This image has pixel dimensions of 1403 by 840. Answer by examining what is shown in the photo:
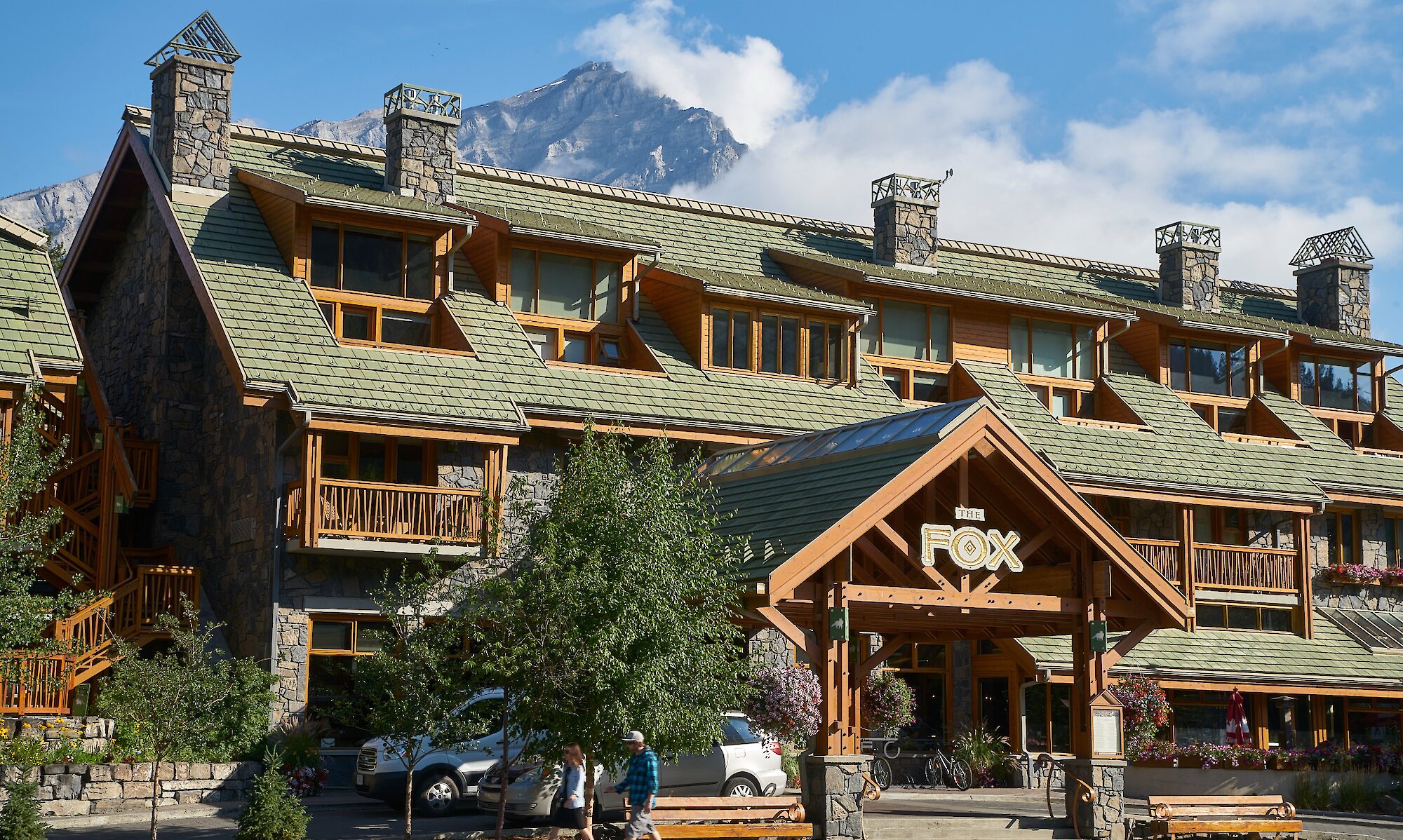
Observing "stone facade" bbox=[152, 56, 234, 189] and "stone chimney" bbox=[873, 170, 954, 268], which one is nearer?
"stone facade" bbox=[152, 56, 234, 189]

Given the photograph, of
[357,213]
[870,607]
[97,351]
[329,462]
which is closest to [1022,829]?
[870,607]

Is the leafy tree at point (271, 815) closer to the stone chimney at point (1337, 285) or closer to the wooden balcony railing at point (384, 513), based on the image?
the wooden balcony railing at point (384, 513)

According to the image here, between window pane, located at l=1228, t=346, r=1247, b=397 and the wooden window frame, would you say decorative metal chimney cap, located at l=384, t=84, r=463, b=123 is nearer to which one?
the wooden window frame

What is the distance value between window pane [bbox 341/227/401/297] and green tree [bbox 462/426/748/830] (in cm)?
1151

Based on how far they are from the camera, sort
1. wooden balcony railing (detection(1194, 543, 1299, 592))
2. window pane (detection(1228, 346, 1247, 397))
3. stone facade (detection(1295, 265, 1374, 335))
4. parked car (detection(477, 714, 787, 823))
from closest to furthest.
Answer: parked car (detection(477, 714, 787, 823)) → wooden balcony railing (detection(1194, 543, 1299, 592)) → window pane (detection(1228, 346, 1247, 397)) → stone facade (detection(1295, 265, 1374, 335))

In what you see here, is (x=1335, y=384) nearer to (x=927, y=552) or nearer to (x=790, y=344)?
(x=790, y=344)

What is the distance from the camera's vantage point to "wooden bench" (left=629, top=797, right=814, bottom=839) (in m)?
18.2

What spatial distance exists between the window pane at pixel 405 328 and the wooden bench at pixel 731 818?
1313 cm

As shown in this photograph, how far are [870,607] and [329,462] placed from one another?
10812 millimetres

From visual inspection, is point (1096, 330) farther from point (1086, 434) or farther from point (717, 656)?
point (717, 656)

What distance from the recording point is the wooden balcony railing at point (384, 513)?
25.0 meters

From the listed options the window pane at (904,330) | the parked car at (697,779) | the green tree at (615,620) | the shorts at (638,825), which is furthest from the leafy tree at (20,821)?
the window pane at (904,330)

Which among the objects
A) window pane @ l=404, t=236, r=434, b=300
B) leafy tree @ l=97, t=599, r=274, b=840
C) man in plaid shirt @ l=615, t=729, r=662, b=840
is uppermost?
window pane @ l=404, t=236, r=434, b=300

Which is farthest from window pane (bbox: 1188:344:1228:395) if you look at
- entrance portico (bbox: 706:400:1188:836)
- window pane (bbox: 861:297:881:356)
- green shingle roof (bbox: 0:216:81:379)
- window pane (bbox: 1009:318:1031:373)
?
green shingle roof (bbox: 0:216:81:379)
